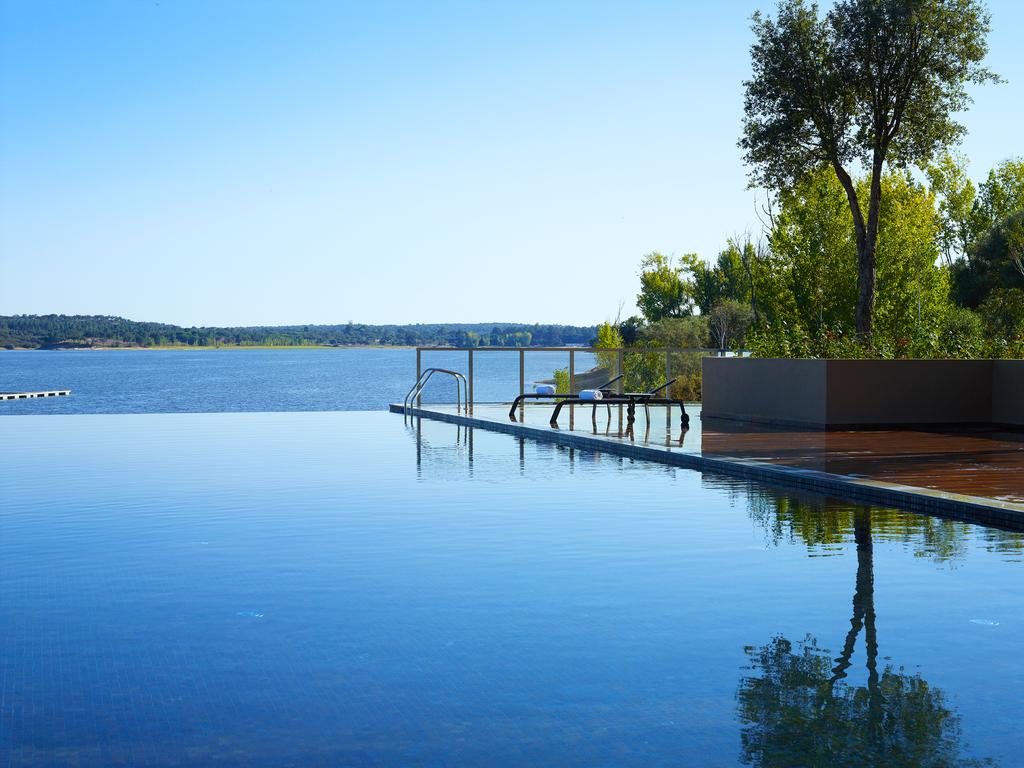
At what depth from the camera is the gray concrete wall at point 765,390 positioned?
14.2m

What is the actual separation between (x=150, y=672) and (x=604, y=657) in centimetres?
155

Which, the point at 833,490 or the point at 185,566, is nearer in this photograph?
the point at 185,566

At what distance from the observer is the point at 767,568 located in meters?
5.73

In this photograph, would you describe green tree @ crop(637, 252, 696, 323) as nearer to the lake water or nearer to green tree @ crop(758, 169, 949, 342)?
the lake water

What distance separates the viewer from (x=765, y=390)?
50.0 ft

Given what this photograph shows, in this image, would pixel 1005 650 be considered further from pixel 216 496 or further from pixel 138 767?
pixel 216 496

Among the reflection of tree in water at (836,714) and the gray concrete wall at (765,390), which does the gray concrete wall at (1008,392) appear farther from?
the reflection of tree in water at (836,714)

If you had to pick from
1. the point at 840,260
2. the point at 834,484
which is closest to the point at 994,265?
the point at 840,260

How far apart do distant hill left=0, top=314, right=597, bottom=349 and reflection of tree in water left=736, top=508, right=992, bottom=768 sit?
52137 mm

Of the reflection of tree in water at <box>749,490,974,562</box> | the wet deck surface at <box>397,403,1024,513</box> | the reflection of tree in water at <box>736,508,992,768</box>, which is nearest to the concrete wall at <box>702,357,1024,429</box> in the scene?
the wet deck surface at <box>397,403,1024,513</box>

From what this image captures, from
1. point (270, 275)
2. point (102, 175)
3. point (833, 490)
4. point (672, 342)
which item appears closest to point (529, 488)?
point (833, 490)

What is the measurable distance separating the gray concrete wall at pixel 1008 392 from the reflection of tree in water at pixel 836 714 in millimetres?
11027

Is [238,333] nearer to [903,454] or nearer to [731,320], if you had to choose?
[731,320]

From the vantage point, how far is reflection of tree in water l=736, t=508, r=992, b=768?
122 inches
